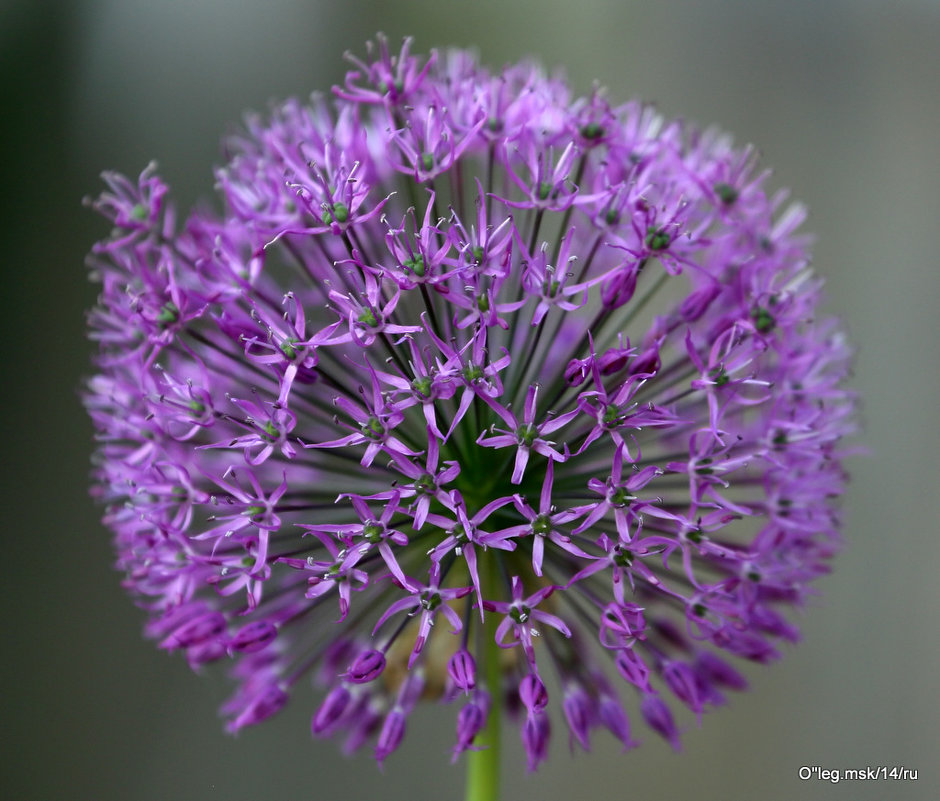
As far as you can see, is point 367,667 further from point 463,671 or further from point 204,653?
point 204,653

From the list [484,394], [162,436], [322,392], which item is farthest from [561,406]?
[162,436]

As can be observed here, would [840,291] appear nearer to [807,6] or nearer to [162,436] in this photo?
[807,6]

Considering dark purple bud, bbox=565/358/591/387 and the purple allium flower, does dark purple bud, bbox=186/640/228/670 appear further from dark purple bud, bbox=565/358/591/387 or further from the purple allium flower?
dark purple bud, bbox=565/358/591/387

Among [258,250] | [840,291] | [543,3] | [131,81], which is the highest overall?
[543,3]

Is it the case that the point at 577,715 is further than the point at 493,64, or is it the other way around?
the point at 493,64

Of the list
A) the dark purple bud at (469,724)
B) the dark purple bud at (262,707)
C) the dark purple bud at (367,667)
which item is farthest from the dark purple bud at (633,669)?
the dark purple bud at (262,707)

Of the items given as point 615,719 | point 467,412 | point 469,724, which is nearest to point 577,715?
point 615,719

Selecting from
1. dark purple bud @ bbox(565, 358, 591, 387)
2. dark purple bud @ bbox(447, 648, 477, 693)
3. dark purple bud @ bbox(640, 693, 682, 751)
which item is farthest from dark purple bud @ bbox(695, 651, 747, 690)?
dark purple bud @ bbox(565, 358, 591, 387)
